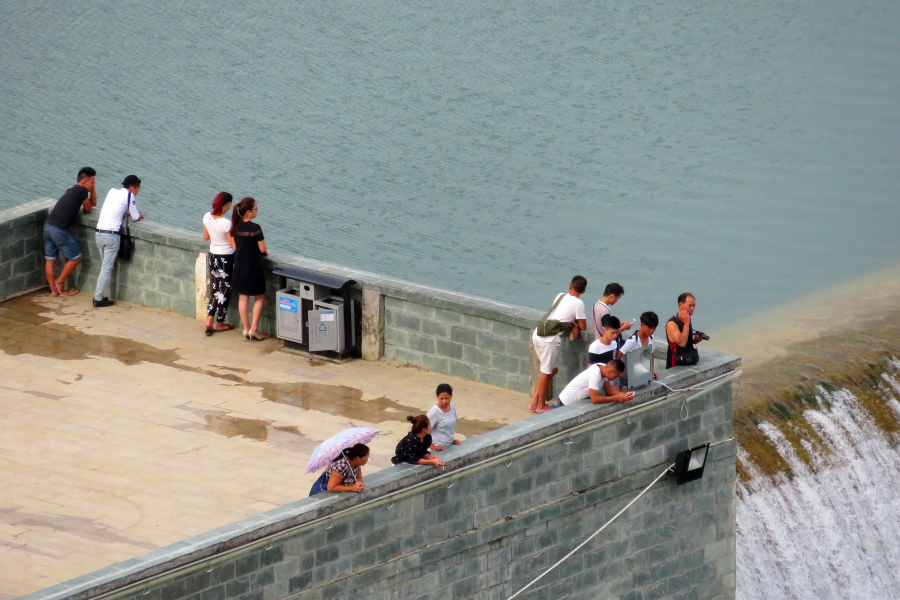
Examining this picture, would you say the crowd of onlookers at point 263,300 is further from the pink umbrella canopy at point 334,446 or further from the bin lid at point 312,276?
the bin lid at point 312,276

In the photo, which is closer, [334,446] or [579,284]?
[334,446]

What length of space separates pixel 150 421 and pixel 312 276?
2678mm

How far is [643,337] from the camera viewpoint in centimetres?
1496

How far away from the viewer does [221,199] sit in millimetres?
17531

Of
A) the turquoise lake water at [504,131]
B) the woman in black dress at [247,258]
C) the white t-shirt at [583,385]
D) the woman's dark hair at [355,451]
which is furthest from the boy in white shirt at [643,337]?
the turquoise lake water at [504,131]

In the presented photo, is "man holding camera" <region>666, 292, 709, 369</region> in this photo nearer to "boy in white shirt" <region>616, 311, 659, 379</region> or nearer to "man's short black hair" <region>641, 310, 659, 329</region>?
"boy in white shirt" <region>616, 311, 659, 379</region>

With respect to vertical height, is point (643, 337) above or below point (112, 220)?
below

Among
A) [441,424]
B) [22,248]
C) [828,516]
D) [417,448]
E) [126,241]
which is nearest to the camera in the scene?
[417,448]

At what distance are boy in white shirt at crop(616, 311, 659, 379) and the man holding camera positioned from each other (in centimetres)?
49

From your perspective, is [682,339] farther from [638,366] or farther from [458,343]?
[458,343]

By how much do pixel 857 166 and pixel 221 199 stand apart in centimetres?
2724

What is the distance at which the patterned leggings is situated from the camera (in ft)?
58.5

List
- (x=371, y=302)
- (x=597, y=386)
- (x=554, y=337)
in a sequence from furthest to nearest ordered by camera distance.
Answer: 1. (x=371, y=302)
2. (x=554, y=337)
3. (x=597, y=386)

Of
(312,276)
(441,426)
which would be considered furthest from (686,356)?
(312,276)
